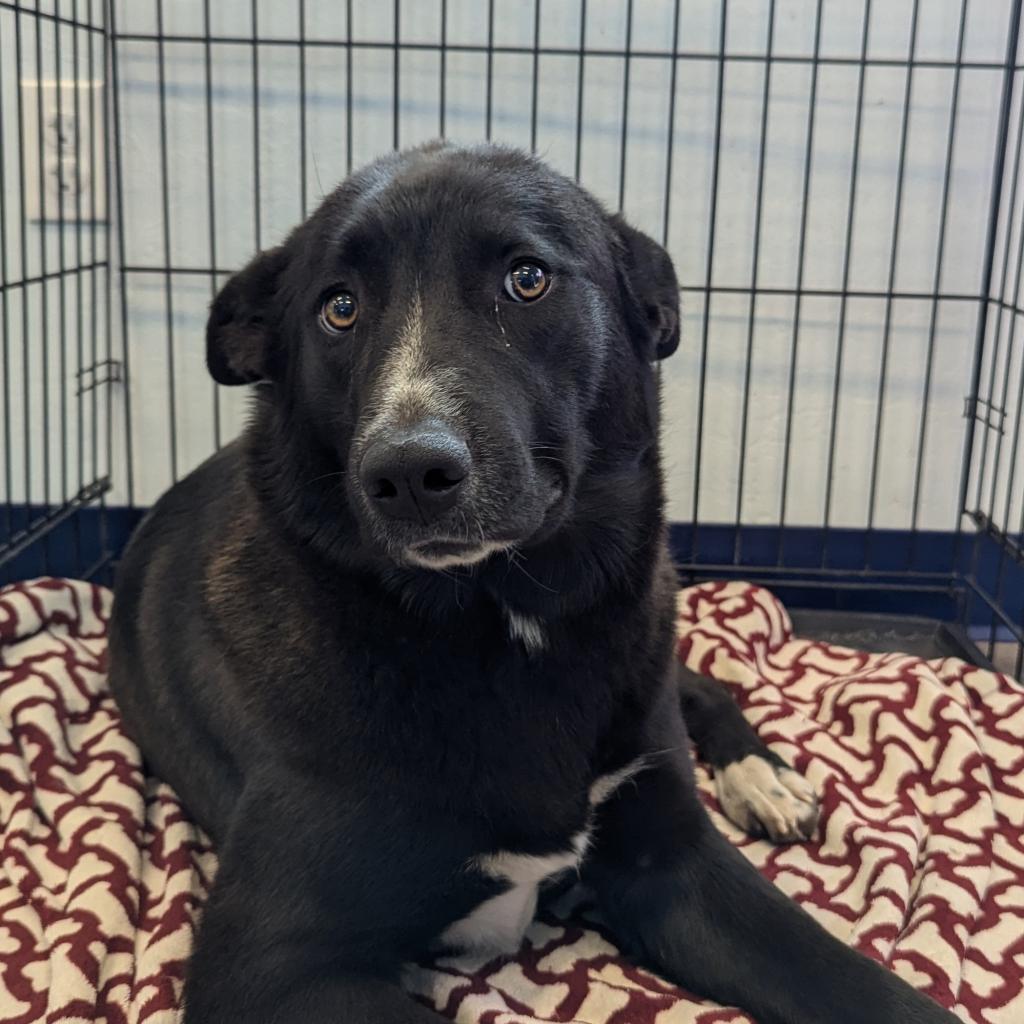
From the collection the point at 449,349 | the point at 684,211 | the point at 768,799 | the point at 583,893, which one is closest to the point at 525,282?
the point at 449,349

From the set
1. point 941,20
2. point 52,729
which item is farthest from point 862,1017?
point 941,20

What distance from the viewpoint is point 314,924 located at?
1.16 m

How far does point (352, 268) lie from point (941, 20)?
1.82 metres

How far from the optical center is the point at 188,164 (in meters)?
2.53

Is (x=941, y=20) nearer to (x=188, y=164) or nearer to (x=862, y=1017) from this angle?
(x=188, y=164)

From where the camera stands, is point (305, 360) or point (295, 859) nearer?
point (295, 859)

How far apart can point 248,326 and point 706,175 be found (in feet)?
4.69

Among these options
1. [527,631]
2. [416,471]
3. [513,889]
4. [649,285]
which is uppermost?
[649,285]

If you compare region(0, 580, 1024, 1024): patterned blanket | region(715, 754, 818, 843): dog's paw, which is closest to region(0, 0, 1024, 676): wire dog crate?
region(0, 580, 1024, 1024): patterned blanket

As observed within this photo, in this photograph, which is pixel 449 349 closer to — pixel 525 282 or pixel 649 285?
pixel 525 282

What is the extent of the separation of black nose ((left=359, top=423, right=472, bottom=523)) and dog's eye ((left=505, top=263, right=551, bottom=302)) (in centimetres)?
24

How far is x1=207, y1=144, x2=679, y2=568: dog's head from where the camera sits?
1.08m

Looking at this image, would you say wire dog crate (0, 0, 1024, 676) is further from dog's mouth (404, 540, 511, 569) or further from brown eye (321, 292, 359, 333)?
dog's mouth (404, 540, 511, 569)

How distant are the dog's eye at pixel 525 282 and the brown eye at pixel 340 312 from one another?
17 centimetres
